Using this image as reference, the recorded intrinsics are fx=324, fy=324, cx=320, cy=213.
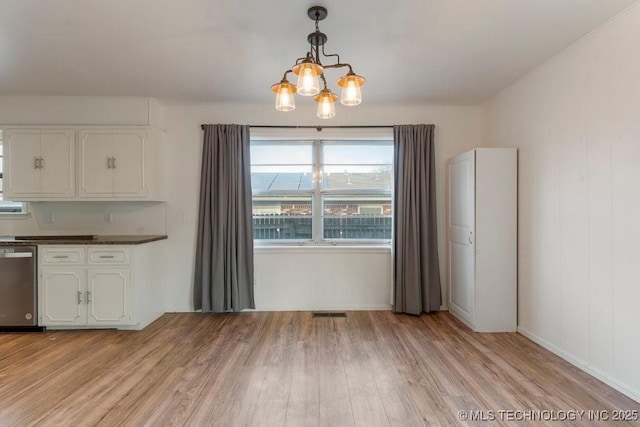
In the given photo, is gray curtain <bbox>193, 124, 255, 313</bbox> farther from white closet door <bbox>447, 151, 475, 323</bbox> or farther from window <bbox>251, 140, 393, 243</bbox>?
white closet door <bbox>447, 151, 475, 323</bbox>

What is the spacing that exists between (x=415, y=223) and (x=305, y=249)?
1.36m

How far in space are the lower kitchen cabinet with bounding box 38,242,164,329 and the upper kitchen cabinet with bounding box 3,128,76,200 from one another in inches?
28.5

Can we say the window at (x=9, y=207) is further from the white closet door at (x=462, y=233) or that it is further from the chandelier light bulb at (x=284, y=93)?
the white closet door at (x=462, y=233)

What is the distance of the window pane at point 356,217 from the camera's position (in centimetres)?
418

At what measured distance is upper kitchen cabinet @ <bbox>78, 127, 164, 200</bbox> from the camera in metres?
3.63

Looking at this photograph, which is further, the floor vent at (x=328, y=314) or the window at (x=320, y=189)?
the window at (x=320, y=189)

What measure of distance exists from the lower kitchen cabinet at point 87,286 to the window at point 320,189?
1.54m

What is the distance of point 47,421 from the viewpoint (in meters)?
1.94

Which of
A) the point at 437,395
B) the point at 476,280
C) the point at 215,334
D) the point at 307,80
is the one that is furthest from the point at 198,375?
the point at 476,280

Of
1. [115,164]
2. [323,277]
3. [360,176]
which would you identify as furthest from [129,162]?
[360,176]

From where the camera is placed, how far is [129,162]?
12.0 feet

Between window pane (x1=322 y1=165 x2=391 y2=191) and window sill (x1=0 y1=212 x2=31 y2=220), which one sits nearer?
window sill (x1=0 y1=212 x2=31 y2=220)

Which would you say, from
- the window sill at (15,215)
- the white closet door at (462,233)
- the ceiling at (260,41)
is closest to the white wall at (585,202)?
the ceiling at (260,41)

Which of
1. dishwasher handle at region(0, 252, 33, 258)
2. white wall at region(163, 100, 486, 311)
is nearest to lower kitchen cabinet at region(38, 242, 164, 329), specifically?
dishwasher handle at region(0, 252, 33, 258)
